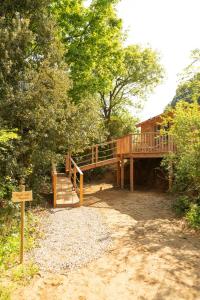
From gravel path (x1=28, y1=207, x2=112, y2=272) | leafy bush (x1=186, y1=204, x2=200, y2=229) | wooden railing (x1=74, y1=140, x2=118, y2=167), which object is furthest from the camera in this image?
wooden railing (x1=74, y1=140, x2=118, y2=167)

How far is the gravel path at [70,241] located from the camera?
19.2 ft

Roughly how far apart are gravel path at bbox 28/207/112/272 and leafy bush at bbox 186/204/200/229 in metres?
2.89

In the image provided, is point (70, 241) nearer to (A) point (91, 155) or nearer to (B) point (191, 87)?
(B) point (191, 87)

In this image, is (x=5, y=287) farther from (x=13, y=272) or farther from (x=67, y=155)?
(x=67, y=155)

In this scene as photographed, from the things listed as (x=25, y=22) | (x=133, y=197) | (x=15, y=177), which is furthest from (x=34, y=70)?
(x=133, y=197)

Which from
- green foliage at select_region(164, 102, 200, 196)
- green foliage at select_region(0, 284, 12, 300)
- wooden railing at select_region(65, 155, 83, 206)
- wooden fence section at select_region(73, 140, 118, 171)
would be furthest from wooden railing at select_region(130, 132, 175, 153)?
green foliage at select_region(0, 284, 12, 300)

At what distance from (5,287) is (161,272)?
304 cm

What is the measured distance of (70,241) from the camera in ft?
23.0

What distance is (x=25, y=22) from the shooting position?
10.5m

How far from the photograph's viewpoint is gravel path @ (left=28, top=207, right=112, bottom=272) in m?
5.87

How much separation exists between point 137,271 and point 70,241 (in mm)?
2229

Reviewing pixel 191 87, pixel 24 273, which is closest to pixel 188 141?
pixel 191 87

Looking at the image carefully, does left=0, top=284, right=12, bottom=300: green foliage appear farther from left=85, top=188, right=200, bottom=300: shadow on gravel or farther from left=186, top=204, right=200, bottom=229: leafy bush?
left=186, top=204, right=200, bottom=229: leafy bush

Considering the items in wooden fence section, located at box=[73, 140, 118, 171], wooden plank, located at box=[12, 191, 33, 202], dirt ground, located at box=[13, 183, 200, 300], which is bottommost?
dirt ground, located at box=[13, 183, 200, 300]
